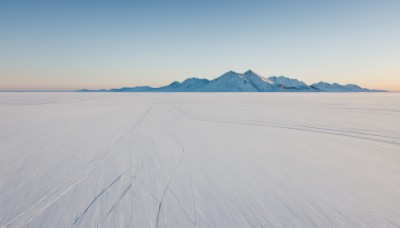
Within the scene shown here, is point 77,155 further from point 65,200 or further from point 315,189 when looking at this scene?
point 315,189

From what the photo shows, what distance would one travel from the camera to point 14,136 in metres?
6.83

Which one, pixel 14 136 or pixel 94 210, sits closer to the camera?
pixel 94 210

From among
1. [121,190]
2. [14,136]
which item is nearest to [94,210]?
[121,190]

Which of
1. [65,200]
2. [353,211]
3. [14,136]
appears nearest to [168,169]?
[65,200]

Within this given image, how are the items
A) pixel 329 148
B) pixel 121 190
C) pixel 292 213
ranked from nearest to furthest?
1. pixel 292 213
2. pixel 121 190
3. pixel 329 148

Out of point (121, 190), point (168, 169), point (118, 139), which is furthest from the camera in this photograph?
point (118, 139)

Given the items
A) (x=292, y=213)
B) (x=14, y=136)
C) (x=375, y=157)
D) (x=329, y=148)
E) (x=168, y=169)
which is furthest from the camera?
(x=14, y=136)

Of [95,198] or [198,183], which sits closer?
[95,198]

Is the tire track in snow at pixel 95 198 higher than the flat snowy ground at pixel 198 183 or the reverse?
higher

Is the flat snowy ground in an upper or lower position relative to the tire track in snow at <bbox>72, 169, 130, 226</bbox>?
lower

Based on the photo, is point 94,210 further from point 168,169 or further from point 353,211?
point 353,211

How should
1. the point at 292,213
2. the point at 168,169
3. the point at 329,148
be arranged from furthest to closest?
the point at 329,148
the point at 168,169
the point at 292,213

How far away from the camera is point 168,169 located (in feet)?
13.4

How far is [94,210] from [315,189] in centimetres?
313
